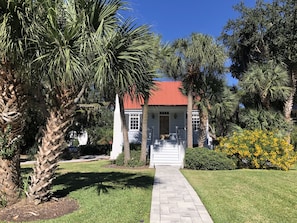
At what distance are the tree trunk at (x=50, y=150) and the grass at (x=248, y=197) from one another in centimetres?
432

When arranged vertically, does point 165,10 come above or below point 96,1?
above

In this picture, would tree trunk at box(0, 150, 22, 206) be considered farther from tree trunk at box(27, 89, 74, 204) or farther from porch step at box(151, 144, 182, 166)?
porch step at box(151, 144, 182, 166)

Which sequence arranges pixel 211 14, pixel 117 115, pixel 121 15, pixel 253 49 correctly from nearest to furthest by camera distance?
pixel 121 15, pixel 211 14, pixel 117 115, pixel 253 49

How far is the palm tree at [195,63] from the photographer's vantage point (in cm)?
1569

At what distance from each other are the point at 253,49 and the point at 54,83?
2327 centimetres

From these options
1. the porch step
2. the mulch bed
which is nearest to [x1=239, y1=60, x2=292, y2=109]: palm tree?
the porch step

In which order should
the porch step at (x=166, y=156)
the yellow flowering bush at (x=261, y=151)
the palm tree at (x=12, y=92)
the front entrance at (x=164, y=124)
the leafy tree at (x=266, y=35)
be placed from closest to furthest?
1. the palm tree at (x=12, y=92)
2. the yellow flowering bush at (x=261, y=151)
3. the porch step at (x=166, y=156)
4. the leafy tree at (x=266, y=35)
5. the front entrance at (x=164, y=124)

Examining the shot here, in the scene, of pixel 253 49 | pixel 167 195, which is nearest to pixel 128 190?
pixel 167 195

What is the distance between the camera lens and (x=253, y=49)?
83.4 ft

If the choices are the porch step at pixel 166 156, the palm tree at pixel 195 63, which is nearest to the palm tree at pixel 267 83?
the palm tree at pixel 195 63

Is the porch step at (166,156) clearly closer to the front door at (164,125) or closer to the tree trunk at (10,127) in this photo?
the front door at (164,125)

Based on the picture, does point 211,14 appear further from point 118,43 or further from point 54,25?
point 54,25

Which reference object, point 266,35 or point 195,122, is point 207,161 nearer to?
point 195,122

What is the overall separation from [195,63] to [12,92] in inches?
467
